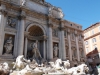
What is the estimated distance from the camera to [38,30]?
18281 mm

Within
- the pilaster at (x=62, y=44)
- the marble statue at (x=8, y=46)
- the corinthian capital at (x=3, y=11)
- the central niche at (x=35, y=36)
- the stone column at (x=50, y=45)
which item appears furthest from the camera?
the pilaster at (x=62, y=44)

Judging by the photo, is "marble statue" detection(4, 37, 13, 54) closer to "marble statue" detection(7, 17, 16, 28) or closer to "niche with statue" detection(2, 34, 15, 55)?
"niche with statue" detection(2, 34, 15, 55)

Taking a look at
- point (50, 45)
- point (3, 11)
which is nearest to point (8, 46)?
point (3, 11)

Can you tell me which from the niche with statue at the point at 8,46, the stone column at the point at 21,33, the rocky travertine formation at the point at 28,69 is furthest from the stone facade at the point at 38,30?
the rocky travertine formation at the point at 28,69

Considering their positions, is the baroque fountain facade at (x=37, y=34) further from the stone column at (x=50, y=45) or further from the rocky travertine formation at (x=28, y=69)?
the rocky travertine formation at (x=28, y=69)

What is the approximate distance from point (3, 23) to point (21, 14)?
8.94 feet

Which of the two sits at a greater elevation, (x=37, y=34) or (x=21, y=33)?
(x=37, y=34)

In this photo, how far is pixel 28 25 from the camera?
1669cm

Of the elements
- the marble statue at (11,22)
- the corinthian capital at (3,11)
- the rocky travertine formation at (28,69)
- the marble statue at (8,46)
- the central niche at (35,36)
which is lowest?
the rocky travertine formation at (28,69)

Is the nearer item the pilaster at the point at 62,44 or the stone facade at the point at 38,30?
the stone facade at the point at 38,30

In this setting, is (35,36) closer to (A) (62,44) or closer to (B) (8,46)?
(A) (62,44)

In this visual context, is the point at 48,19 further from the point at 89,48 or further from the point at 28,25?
the point at 89,48

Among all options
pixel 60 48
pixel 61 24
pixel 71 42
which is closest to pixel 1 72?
pixel 60 48

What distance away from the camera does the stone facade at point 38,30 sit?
587 inches
